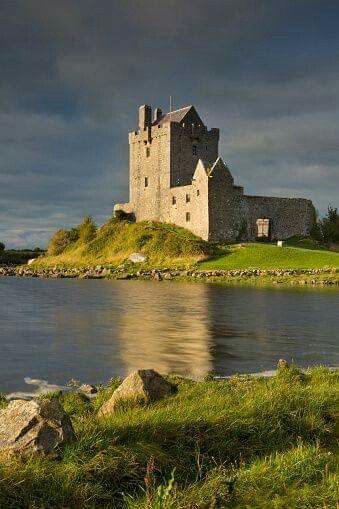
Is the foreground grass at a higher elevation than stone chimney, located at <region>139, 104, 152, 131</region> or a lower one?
lower

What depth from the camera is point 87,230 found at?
87.3 metres

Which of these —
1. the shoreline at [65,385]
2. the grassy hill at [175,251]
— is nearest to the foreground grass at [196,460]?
the shoreline at [65,385]

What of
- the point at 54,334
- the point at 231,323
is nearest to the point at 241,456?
the point at 54,334

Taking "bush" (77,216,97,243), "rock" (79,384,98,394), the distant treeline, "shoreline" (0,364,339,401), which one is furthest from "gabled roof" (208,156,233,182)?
"rock" (79,384,98,394)

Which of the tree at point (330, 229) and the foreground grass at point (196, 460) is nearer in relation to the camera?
the foreground grass at point (196, 460)

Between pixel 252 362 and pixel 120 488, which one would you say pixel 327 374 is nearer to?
pixel 252 362

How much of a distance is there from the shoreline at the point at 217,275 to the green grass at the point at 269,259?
275cm

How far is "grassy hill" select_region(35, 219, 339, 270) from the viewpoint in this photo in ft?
205

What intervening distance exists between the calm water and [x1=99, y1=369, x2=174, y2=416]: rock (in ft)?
14.0

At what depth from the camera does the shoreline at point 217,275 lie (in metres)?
52.2

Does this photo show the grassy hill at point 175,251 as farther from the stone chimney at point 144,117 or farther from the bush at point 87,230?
the stone chimney at point 144,117

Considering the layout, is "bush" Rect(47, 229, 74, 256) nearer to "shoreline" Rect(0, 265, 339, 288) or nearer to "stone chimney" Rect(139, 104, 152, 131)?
"shoreline" Rect(0, 265, 339, 288)

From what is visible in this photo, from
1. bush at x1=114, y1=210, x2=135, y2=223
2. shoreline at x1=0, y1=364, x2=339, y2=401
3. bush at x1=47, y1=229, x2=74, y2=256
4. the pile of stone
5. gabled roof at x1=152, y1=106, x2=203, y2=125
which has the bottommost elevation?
shoreline at x1=0, y1=364, x2=339, y2=401

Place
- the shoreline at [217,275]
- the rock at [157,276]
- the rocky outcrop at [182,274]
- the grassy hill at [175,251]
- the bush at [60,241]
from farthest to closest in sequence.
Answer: the bush at [60,241] → the grassy hill at [175,251] → the rock at [157,276] → the rocky outcrop at [182,274] → the shoreline at [217,275]
